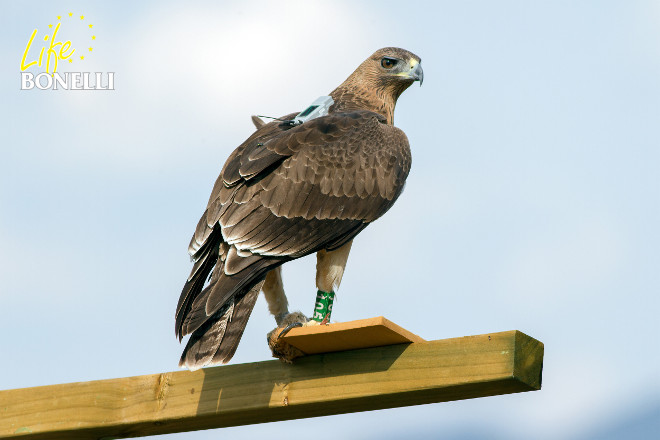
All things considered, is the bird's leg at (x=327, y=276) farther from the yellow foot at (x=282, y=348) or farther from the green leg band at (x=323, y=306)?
the yellow foot at (x=282, y=348)

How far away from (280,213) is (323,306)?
563mm

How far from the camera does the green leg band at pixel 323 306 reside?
620cm

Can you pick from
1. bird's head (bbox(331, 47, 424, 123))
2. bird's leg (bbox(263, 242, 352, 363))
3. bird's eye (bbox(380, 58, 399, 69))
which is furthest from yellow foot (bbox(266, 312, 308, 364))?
bird's eye (bbox(380, 58, 399, 69))

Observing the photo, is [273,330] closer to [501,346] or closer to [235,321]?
[235,321]

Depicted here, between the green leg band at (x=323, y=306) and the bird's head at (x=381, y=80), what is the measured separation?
6.73 feet

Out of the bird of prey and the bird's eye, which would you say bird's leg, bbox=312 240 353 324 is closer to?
the bird of prey

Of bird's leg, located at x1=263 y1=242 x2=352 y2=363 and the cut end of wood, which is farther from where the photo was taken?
bird's leg, located at x1=263 y1=242 x2=352 y2=363

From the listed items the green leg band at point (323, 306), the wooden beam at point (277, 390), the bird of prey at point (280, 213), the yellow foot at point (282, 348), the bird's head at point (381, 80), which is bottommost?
the wooden beam at point (277, 390)

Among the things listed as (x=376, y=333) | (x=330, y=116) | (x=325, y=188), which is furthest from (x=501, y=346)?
(x=330, y=116)

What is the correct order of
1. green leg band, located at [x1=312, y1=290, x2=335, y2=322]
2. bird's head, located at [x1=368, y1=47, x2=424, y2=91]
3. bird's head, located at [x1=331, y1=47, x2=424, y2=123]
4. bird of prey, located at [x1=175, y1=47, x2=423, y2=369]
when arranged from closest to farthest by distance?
1. bird of prey, located at [x1=175, y1=47, x2=423, y2=369]
2. green leg band, located at [x1=312, y1=290, x2=335, y2=322]
3. bird's head, located at [x1=331, y1=47, x2=424, y2=123]
4. bird's head, located at [x1=368, y1=47, x2=424, y2=91]

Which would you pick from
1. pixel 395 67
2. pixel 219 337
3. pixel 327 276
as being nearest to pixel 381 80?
pixel 395 67

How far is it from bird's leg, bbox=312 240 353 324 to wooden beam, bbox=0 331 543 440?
2.54 ft

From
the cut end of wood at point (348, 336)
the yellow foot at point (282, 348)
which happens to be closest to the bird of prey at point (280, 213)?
the yellow foot at point (282, 348)

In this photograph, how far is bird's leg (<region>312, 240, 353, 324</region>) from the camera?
20.4 ft
